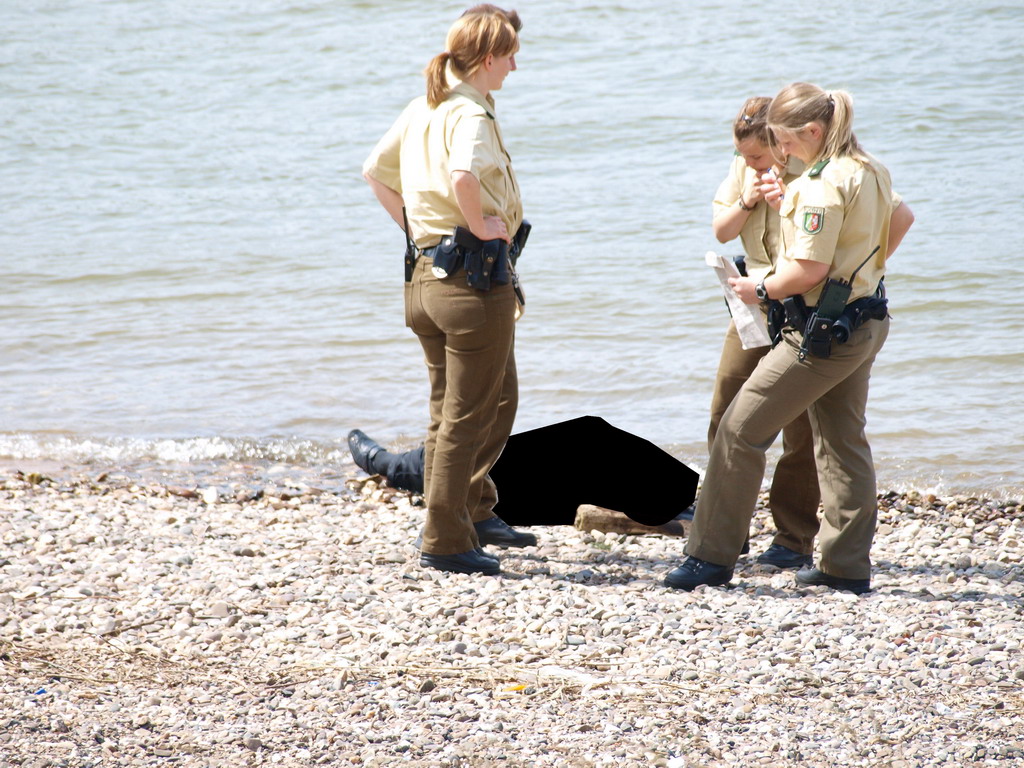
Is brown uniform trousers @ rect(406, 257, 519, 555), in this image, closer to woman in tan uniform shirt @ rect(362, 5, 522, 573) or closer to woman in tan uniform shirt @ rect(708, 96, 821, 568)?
woman in tan uniform shirt @ rect(362, 5, 522, 573)

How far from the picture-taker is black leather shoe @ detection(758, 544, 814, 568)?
14.1 feet

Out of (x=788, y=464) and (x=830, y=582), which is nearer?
(x=830, y=582)

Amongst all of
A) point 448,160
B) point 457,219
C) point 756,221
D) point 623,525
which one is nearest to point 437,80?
point 448,160

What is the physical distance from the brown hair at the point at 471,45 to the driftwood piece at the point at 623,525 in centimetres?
198

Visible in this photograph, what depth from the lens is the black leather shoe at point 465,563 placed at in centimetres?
416

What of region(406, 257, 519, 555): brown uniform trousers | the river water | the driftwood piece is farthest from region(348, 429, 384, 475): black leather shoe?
region(406, 257, 519, 555): brown uniform trousers

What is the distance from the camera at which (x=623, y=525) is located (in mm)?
4828

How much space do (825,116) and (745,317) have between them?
0.76m

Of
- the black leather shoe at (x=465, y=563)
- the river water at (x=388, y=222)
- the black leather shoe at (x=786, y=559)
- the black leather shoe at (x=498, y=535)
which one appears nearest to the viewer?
the black leather shoe at (x=465, y=563)

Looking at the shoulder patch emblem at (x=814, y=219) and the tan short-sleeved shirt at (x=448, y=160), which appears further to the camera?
the tan short-sleeved shirt at (x=448, y=160)

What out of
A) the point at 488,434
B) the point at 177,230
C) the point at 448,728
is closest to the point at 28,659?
the point at 448,728

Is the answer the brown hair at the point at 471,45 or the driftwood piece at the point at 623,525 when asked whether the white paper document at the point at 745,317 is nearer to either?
the brown hair at the point at 471,45

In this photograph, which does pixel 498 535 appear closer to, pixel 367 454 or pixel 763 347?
pixel 763 347

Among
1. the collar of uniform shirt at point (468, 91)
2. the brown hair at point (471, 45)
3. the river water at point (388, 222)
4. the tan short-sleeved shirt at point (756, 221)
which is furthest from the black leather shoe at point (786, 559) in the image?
the brown hair at point (471, 45)
